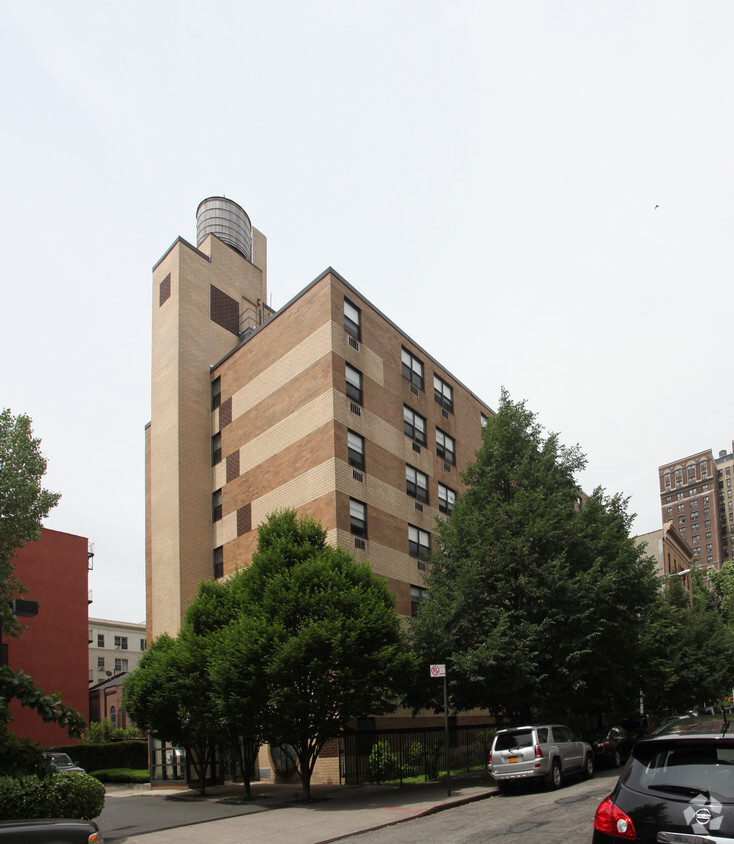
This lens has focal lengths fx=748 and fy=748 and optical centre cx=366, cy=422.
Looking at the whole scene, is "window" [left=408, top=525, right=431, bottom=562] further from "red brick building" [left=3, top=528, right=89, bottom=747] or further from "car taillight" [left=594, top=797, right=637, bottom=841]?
"car taillight" [left=594, top=797, right=637, bottom=841]

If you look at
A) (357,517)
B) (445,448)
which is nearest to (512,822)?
(357,517)

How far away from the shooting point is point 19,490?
2991 centimetres

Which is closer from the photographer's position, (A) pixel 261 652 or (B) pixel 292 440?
(A) pixel 261 652

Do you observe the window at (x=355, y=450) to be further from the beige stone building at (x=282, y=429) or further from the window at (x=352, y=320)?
the window at (x=352, y=320)

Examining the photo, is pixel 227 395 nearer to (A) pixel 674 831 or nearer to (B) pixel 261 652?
(B) pixel 261 652

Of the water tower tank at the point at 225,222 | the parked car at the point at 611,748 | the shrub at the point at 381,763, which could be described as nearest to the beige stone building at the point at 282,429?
the water tower tank at the point at 225,222

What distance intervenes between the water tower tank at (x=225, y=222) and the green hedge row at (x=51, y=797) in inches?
1185

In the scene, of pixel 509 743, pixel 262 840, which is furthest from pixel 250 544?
pixel 262 840

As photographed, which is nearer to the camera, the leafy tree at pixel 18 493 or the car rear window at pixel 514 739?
the car rear window at pixel 514 739

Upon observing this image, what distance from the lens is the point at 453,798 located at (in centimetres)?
1719

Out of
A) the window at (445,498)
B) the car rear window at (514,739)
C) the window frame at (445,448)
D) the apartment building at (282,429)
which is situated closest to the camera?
the car rear window at (514,739)

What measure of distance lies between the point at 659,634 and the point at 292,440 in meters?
20.6

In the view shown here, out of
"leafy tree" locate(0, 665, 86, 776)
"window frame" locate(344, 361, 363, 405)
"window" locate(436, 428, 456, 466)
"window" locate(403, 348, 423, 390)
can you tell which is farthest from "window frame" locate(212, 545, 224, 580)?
"leafy tree" locate(0, 665, 86, 776)

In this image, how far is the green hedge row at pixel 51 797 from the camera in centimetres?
1152
